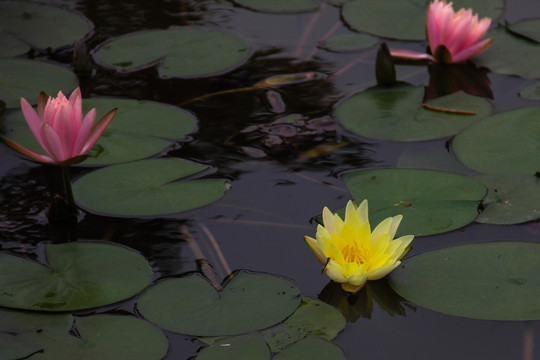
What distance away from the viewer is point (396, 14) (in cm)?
387

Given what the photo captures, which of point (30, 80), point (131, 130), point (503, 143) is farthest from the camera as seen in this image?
point (30, 80)

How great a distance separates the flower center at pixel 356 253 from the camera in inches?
84.0

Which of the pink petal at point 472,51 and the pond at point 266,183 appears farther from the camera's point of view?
the pink petal at point 472,51

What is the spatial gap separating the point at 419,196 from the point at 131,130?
1.16 metres

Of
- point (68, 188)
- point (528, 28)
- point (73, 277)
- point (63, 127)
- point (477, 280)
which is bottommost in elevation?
point (73, 277)

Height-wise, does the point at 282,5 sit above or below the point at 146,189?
above

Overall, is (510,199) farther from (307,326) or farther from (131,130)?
(131,130)

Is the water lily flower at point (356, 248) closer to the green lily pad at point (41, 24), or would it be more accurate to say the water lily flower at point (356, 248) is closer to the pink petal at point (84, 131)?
the pink petal at point (84, 131)

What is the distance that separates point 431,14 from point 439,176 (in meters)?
1.06

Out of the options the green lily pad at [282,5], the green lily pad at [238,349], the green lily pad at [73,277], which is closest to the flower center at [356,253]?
the green lily pad at [238,349]

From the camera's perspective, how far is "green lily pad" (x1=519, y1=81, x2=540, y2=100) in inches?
121

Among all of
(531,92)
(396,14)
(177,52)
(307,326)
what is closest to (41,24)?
(177,52)

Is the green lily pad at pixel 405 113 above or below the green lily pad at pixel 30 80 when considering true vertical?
above

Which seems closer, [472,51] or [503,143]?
[503,143]
